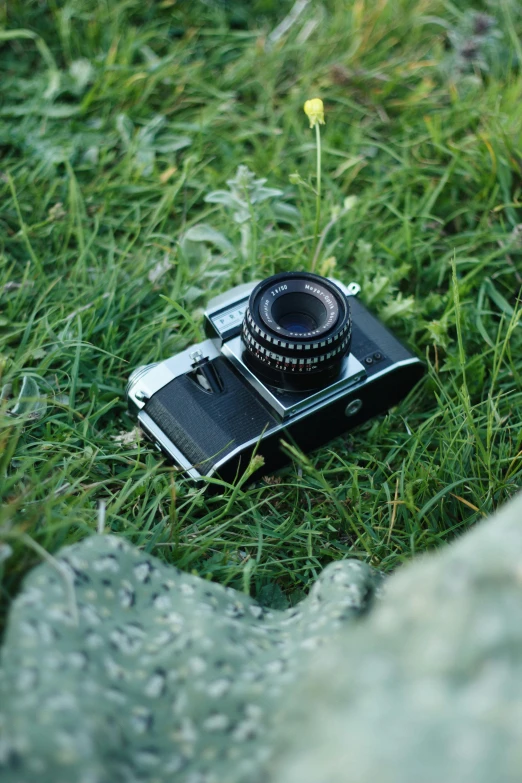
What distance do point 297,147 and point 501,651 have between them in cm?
240

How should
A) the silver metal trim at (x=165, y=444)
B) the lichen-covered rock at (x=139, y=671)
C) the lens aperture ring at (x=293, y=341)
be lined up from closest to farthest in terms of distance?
the lichen-covered rock at (x=139, y=671), the lens aperture ring at (x=293, y=341), the silver metal trim at (x=165, y=444)

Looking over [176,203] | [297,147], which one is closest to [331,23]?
[297,147]

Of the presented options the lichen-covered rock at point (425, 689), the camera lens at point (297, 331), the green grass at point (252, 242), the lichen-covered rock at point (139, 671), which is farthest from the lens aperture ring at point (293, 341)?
the lichen-covered rock at point (425, 689)

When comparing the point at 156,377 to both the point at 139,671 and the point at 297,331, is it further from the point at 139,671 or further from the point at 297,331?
the point at 139,671

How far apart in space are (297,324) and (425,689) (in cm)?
130

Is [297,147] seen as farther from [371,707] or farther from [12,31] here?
[371,707]

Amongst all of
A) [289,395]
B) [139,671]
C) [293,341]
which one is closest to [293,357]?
[293,341]

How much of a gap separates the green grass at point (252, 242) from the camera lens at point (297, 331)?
28 centimetres

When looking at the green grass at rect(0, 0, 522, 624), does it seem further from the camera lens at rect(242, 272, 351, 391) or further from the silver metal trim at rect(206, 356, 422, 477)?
the camera lens at rect(242, 272, 351, 391)

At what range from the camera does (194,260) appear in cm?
291

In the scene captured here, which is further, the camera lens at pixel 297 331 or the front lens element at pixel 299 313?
the front lens element at pixel 299 313

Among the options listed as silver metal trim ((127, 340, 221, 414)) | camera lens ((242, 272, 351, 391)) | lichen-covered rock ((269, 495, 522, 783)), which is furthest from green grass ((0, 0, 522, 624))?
lichen-covered rock ((269, 495, 522, 783))

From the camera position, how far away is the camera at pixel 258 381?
2.21 m

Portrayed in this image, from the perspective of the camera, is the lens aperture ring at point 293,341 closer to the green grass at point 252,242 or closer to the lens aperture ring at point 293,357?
the lens aperture ring at point 293,357
